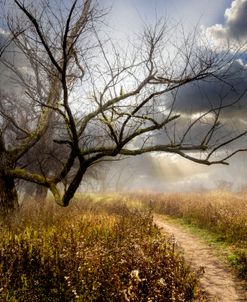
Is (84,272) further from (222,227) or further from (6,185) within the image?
(222,227)

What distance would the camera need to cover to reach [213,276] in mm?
7617

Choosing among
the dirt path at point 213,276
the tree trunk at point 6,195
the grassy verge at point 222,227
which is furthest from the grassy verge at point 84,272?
the tree trunk at point 6,195

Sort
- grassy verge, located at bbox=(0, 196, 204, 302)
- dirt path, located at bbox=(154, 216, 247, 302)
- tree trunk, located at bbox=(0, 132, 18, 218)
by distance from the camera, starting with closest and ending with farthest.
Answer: grassy verge, located at bbox=(0, 196, 204, 302) < dirt path, located at bbox=(154, 216, 247, 302) < tree trunk, located at bbox=(0, 132, 18, 218)

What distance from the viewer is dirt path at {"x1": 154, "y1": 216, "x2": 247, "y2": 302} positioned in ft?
21.0

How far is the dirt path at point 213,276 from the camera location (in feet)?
21.0

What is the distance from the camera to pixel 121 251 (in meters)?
6.18

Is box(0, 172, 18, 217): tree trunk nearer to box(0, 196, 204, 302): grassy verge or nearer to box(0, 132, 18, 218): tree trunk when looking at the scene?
box(0, 132, 18, 218): tree trunk

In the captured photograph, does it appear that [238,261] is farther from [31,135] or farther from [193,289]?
[31,135]

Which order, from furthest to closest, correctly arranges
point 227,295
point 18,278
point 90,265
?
point 227,295 < point 18,278 < point 90,265

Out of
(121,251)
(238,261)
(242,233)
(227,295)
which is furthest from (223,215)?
(121,251)

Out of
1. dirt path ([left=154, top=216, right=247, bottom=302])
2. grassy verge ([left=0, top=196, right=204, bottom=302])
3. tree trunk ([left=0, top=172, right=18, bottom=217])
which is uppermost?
tree trunk ([left=0, top=172, right=18, bottom=217])

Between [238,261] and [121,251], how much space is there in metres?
3.77

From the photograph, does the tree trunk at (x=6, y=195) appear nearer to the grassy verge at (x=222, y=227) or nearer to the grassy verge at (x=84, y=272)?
the grassy verge at (x=84, y=272)

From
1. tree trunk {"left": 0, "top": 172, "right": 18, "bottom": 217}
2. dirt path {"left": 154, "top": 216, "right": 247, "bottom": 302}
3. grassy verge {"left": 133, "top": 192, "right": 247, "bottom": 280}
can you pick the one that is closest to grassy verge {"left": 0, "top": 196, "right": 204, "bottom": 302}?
dirt path {"left": 154, "top": 216, "right": 247, "bottom": 302}
